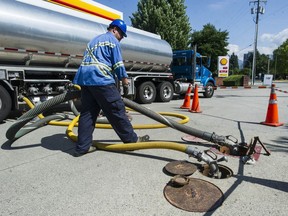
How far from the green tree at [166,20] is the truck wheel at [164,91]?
1199cm

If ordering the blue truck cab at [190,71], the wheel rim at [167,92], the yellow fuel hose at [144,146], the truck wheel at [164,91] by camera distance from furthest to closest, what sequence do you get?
the blue truck cab at [190,71], the wheel rim at [167,92], the truck wheel at [164,91], the yellow fuel hose at [144,146]

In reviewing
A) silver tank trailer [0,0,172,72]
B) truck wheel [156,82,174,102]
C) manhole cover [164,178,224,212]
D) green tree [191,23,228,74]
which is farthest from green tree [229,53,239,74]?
manhole cover [164,178,224,212]

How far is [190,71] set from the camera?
1320 cm

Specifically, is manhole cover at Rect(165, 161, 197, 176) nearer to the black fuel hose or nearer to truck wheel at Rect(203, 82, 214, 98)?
the black fuel hose

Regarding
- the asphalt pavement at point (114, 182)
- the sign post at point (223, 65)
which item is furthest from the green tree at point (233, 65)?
the asphalt pavement at point (114, 182)

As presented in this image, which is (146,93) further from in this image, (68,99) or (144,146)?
(144,146)

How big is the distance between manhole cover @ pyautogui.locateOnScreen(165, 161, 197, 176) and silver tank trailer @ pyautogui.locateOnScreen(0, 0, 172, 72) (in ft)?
17.2

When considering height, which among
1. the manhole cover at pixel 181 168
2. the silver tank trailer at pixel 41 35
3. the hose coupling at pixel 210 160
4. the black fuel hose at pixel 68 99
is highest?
the silver tank trailer at pixel 41 35

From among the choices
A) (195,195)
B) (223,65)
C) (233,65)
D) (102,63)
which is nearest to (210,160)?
(195,195)

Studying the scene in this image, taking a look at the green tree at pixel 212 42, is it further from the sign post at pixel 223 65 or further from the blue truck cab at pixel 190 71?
the blue truck cab at pixel 190 71

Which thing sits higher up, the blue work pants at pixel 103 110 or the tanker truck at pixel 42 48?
the tanker truck at pixel 42 48

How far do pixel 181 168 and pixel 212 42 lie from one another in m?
34.5

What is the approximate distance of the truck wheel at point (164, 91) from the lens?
36.8ft

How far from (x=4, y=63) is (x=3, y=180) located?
4606 millimetres
